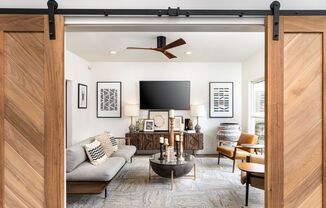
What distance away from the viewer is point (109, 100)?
5.24m

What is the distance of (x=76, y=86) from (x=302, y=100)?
168 inches

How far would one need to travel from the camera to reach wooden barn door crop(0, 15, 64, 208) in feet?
4.13

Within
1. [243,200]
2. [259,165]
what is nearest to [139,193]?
[243,200]

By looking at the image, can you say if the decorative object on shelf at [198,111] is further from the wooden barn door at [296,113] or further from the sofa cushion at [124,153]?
the wooden barn door at [296,113]

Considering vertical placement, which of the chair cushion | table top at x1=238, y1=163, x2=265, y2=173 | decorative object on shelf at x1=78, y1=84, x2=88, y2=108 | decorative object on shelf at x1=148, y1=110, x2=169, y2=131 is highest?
decorative object on shelf at x1=78, y1=84, x2=88, y2=108

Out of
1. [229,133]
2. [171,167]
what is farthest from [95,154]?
[229,133]

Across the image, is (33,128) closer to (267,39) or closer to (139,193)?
(267,39)

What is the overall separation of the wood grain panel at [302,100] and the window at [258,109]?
315 cm

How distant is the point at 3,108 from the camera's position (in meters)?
1.27

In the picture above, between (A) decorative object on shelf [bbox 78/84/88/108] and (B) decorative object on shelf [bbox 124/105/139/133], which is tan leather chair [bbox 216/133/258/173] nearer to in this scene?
(B) decorative object on shelf [bbox 124/105/139/133]

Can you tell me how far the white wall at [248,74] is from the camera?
4164 mm

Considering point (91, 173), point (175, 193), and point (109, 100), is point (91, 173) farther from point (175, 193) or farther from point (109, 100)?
point (109, 100)

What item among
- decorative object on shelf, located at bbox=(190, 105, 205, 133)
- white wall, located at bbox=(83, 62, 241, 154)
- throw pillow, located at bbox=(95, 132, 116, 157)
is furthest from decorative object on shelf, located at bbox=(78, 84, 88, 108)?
decorative object on shelf, located at bbox=(190, 105, 205, 133)

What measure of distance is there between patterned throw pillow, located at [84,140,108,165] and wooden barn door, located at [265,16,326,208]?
2505 millimetres
